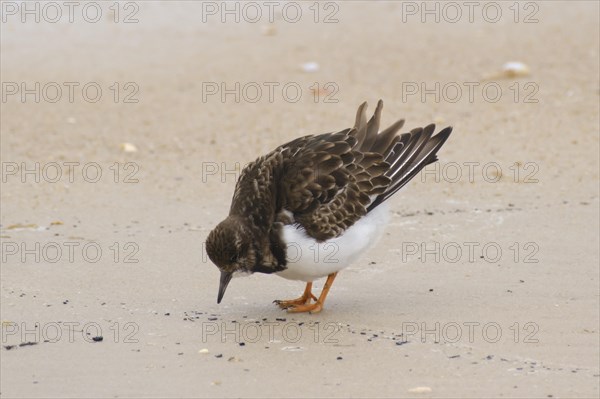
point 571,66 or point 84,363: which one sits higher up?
point 571,66

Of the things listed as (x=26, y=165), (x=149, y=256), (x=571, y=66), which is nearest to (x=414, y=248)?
(x=149, y=256)

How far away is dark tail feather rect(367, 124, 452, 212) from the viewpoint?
7.66m

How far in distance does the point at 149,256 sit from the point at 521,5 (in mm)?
8775

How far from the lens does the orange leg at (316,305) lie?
24.1ft

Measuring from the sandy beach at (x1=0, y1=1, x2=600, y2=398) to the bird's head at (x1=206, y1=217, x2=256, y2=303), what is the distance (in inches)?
13.9

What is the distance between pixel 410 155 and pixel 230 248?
1.59 metres

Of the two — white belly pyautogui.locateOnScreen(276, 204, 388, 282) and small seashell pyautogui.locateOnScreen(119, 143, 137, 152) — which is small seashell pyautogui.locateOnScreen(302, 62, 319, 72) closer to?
small seashell pyautogui.locateOnScreen(119, 143, 137, 152)

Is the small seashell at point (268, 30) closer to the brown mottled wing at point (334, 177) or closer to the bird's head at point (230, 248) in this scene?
the brown mottled wing at point (334, 177)

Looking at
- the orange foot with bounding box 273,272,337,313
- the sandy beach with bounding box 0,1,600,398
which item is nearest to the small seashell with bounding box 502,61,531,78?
the sandy beach with bounding box 0,1,600,398

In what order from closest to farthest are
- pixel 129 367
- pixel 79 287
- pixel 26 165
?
pixel 129 367 < pixel 79 287 < pixel 26 165

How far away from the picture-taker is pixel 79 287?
7781 millimetres

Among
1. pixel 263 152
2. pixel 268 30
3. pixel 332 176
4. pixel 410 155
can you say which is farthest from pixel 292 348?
pixel 268 30

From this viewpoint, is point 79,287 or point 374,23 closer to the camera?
point 79,287

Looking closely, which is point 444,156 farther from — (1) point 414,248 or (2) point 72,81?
(2) point 72,81
